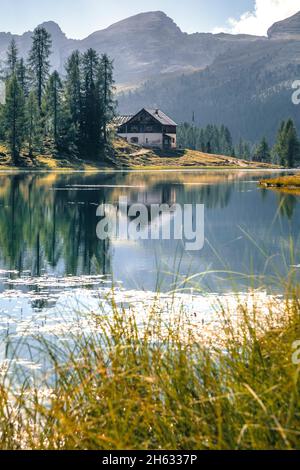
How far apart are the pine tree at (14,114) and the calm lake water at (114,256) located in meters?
46.1

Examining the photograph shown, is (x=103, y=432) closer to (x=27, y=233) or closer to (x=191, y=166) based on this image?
(x=27, y=233)

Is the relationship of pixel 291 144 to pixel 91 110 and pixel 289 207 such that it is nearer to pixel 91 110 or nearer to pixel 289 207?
pixel 91 110

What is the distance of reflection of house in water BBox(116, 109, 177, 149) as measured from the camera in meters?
153

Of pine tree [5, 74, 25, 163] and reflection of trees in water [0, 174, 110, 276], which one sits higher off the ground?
pine tree [5, 74, 25, 163]

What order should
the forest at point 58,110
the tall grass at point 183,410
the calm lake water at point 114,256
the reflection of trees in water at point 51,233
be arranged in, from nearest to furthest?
the tall grass at point 183,410 → the calm lake water at point 114,256 → the reflection of trees in water at point 51,233 → the forest at point 58,110

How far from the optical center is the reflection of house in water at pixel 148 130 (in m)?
153

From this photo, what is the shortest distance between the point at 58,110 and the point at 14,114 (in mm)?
12620

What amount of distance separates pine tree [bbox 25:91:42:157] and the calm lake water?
48.2 m

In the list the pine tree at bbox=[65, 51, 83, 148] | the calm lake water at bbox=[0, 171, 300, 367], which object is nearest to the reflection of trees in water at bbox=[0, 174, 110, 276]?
the calm lake water at bbox=[0, 171, 300, 367]

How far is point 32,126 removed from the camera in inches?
4090

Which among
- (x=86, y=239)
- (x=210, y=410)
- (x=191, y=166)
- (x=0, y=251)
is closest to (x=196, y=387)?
(x=210, y=410)

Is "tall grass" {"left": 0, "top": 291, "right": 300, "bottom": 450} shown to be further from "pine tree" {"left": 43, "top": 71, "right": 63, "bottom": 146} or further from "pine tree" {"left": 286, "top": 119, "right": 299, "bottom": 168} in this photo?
"pine tree" {"left": 286, "top": 119, "right": 299, "bottom": 168}

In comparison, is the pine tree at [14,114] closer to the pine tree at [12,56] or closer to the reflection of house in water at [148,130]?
the pine tree at [12,56]

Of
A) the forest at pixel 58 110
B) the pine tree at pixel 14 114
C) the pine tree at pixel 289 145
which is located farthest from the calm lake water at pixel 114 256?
the pine tree at pixel 289 145
